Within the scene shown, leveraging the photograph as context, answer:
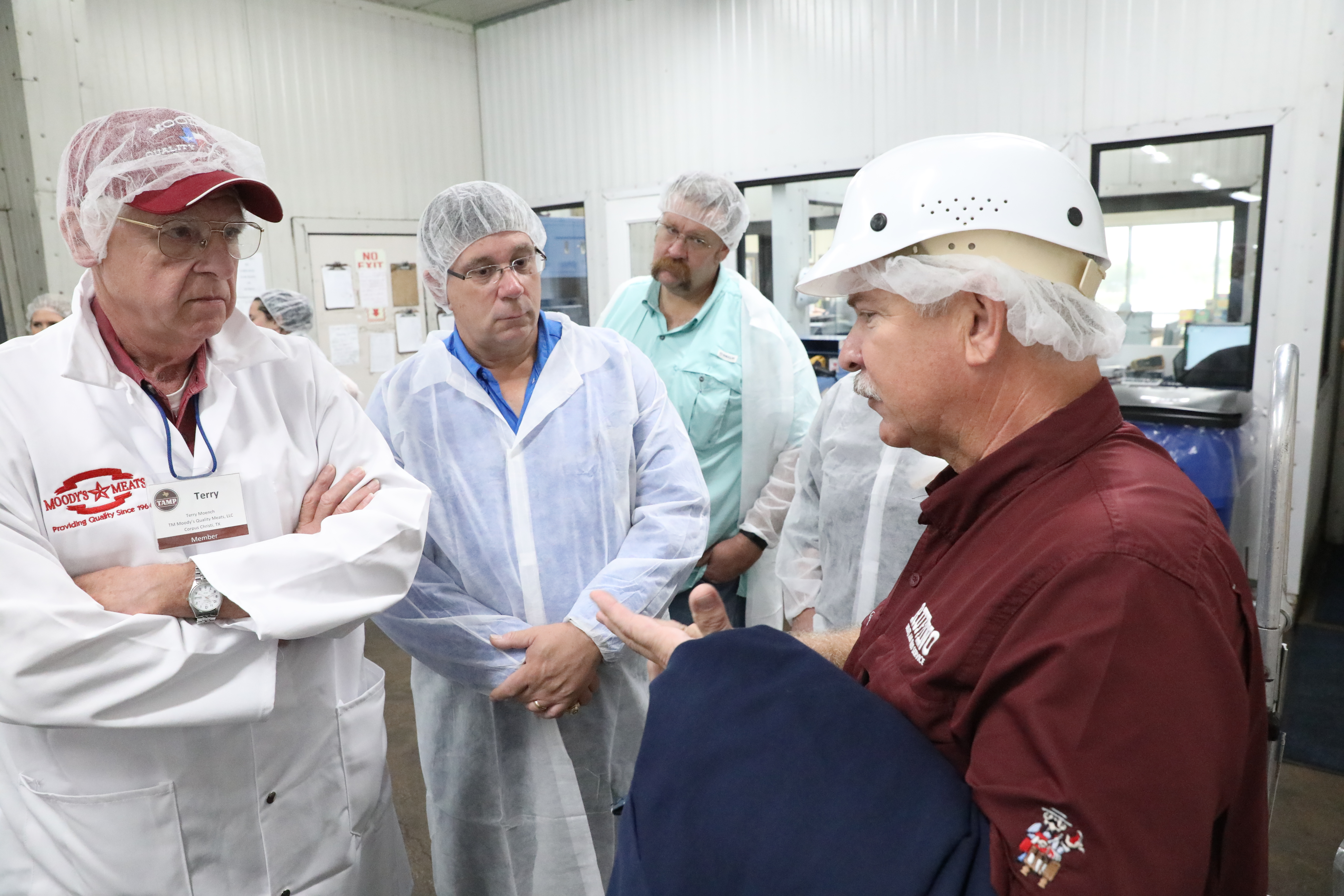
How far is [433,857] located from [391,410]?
0.94 metres

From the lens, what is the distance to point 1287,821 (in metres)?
2.58

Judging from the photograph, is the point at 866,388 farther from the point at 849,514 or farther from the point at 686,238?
the point at 686,238

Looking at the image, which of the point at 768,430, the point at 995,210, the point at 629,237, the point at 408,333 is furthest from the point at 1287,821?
the point at 408,333

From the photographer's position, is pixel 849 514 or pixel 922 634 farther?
pixel 849 514

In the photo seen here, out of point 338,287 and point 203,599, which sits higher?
point 338,287

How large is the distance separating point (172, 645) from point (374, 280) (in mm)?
4979

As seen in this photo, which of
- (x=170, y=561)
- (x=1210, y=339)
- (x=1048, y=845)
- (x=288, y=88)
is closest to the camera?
(x=1048, y=845)

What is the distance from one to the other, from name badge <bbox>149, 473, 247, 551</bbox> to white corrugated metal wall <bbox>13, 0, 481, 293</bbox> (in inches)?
146

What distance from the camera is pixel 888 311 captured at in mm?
943

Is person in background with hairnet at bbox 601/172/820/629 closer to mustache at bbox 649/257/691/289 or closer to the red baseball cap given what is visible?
mustache at bbox 649/257/691/289

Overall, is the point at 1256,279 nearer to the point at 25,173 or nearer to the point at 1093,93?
the point at 1093,93

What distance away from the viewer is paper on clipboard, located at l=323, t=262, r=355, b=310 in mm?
5449

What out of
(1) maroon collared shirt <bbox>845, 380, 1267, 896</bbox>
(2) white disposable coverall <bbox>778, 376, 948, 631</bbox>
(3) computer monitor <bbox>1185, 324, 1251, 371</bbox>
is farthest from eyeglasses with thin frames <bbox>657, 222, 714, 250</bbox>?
(3) computer monitor <bbox>1185, 324, 1251, 371</bbox>

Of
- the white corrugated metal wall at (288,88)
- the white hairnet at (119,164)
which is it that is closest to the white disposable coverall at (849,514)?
the white hairnet at (119,164)
